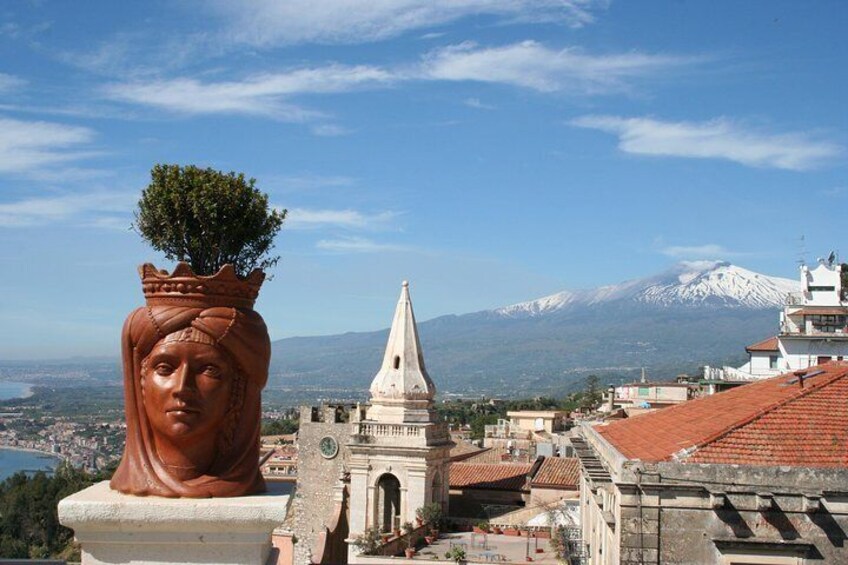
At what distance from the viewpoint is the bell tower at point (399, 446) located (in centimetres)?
3045

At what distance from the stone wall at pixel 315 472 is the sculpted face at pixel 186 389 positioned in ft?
100

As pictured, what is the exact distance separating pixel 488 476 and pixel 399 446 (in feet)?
18.0

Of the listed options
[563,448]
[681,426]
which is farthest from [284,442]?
[681,426]

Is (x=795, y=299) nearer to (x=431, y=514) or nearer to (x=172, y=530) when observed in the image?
(x=431, y=514)

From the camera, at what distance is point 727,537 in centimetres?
1270

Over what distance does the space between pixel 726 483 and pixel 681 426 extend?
468 cm

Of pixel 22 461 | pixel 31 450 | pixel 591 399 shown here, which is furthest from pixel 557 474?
pixel 31 450

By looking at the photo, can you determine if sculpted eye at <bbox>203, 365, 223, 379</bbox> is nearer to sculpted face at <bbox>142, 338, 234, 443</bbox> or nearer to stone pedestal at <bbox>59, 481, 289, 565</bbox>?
A: sculpted face at <bbox>142, 338, 234, 443</bbox>

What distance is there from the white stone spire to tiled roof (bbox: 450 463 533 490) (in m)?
4.15

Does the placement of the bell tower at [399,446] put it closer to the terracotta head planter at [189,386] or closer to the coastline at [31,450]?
the terracotta head planter at [189,386]

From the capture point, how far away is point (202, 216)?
603 centimetres

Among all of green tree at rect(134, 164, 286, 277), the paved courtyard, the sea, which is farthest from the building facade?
the sea

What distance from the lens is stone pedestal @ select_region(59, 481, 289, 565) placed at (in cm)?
534

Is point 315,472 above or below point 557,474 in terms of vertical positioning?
below
